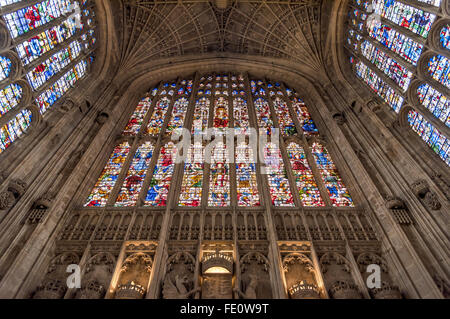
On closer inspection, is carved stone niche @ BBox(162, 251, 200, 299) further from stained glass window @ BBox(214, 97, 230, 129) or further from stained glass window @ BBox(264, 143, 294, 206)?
stained glass window @ BBox(214, 97, 230, 129)

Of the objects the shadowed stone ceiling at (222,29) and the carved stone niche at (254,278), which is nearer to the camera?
the carved stone niche at (254,278)

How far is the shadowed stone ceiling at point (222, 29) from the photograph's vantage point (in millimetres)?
18719

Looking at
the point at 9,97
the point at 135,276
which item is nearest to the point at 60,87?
the point at 9,97

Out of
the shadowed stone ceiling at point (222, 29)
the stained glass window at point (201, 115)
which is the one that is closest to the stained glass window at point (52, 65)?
the shadowed stone ceiling at point (222, 29)

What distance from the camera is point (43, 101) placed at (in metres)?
11.2

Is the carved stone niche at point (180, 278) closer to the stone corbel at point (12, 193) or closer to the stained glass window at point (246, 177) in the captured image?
the stained glass window at point (246, 177)

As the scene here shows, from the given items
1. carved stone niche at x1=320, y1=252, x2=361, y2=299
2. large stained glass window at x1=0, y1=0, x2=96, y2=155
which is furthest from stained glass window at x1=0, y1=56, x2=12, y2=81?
carved stone niche at x1=320, y1=252, x2=361, y2=299

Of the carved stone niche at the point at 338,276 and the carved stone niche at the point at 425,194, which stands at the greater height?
the carved stone niche at the point at 425,194

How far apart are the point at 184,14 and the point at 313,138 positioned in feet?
40.3

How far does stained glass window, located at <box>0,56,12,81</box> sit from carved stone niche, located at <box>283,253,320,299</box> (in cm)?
1000

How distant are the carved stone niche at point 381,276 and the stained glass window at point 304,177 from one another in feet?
7.99

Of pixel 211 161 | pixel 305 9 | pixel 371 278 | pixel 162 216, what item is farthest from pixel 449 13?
pixel 305 9

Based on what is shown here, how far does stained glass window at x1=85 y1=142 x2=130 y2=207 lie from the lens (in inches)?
432

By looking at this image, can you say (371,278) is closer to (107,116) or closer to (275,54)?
(107,116)
